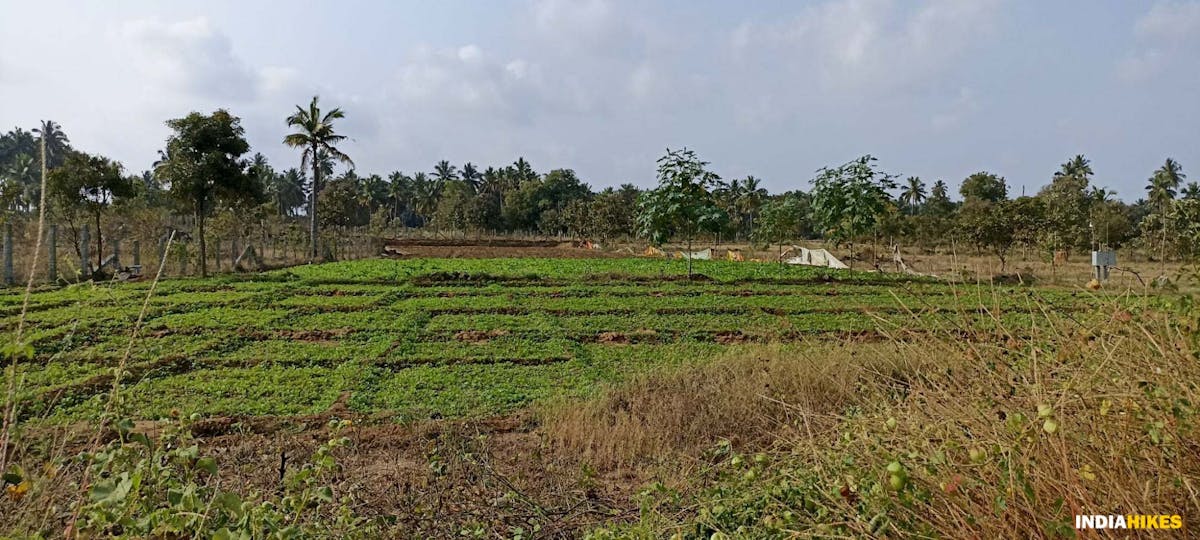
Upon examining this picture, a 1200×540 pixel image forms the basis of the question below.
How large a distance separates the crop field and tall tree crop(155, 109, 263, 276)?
11.6 feet

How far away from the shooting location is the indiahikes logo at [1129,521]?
1604 mm

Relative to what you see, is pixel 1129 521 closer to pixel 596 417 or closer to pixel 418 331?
pixel 596 417

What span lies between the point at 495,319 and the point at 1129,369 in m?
11.7

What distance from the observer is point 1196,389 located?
1.76 meters

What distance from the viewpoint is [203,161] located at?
814 inches

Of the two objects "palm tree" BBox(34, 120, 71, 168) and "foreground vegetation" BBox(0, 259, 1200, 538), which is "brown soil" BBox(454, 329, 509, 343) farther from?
"palm tree" BBox(34, 120, 71, 168)

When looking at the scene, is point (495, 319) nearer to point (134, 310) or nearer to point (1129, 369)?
point (134, 310)

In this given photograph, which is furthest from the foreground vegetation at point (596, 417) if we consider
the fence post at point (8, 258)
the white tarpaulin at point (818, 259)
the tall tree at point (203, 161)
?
the white tarpaulin at point (818, 259)

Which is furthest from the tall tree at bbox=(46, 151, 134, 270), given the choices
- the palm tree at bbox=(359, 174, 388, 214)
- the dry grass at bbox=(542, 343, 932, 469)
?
the palm tree at bbox=(359, 174, 388, 214)

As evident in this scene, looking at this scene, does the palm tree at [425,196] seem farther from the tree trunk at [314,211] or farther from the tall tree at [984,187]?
the tall tree at [984,187]

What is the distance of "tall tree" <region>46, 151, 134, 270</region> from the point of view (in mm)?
19078

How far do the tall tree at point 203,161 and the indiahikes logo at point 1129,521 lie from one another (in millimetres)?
22329

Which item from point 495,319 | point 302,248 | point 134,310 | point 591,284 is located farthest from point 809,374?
point 302,248

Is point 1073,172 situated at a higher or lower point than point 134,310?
higher
